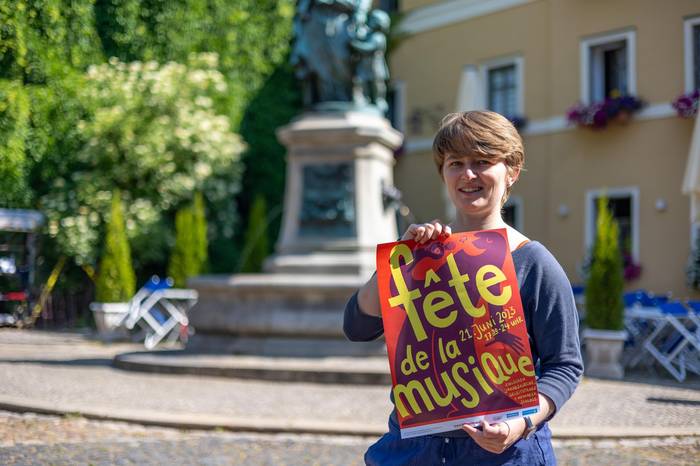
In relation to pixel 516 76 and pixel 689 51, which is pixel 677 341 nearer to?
pixel 689 51

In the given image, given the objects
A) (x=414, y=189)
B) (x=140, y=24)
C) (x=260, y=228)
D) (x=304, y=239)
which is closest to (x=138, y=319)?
(x=260, y=228)

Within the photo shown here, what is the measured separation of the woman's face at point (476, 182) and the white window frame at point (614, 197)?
14.7 m

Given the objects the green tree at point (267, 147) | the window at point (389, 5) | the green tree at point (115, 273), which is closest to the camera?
the green tree at point (115, 273)

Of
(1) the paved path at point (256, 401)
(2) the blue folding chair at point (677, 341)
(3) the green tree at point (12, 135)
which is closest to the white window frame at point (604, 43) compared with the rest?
(2) the blue folding chair at point (677, 341)

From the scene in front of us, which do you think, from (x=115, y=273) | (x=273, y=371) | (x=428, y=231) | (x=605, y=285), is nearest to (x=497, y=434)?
(x=428, y=231)

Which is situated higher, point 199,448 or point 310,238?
point 310,238

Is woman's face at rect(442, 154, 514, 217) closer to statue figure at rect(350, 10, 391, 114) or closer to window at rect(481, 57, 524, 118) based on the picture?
statue figure at rect(350, 10, 391, 114)

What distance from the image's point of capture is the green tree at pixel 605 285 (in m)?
10.1

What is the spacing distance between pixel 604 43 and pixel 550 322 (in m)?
16.8

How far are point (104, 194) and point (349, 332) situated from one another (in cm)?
1554

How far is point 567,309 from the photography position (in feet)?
6.67

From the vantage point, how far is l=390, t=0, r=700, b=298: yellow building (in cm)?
1617

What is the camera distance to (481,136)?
2.04 metres

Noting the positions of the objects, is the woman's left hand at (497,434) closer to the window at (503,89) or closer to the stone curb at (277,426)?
the stone curb at (277,426)
